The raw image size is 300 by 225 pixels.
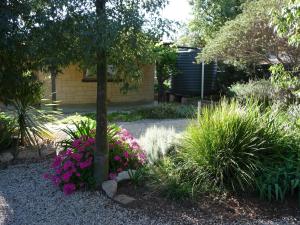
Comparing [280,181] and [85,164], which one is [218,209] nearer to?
[280,181]

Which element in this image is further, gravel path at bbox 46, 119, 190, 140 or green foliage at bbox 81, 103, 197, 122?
green foliage at bbox 81, 103, 197, 122

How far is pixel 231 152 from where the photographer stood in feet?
14.0

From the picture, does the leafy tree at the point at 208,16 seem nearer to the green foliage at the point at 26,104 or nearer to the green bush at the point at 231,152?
the green foliage at the point at 26,104

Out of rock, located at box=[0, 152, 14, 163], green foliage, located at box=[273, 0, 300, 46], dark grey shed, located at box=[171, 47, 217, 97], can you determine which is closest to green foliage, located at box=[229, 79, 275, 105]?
dark grey shed, located at box=[171, 47, 217, 97]

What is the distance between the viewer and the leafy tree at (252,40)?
30.1ft

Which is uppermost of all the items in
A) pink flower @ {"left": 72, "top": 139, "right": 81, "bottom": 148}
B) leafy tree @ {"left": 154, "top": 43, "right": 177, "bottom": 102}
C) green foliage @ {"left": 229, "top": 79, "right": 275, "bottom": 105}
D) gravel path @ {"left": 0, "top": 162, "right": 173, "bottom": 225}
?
leafy tree @ {"left": 154, "top": 43, "right": 177, "bottom": 102}

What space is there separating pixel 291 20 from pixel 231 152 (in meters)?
1.66

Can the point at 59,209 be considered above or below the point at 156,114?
below

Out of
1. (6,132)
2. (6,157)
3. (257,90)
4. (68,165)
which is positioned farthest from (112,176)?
(257,90)

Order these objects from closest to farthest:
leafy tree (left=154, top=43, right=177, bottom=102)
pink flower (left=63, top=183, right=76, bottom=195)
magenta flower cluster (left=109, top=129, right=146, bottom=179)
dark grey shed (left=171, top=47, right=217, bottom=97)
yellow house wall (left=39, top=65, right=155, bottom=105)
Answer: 1. pink flower (left=63, top=183, right=76, bottom=195)
2. magenta flower cluster (left=109, top=129, right=146, bottom=179)
3. yellow house wall (left=39, top=65, right=155, bottom=105)
4. leafy tree (left=154, top=43, right=177, bottom=102)
5. dark grey shed (left=171, top=47, right=217, bottom=97)

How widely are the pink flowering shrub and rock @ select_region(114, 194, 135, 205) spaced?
1.29ft

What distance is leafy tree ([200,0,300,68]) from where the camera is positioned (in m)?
9.18

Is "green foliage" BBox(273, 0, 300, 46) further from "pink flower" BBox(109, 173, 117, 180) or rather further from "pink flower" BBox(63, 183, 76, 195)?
"pink flower" BBox(63, 183, 76, 195)

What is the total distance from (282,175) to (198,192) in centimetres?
102
